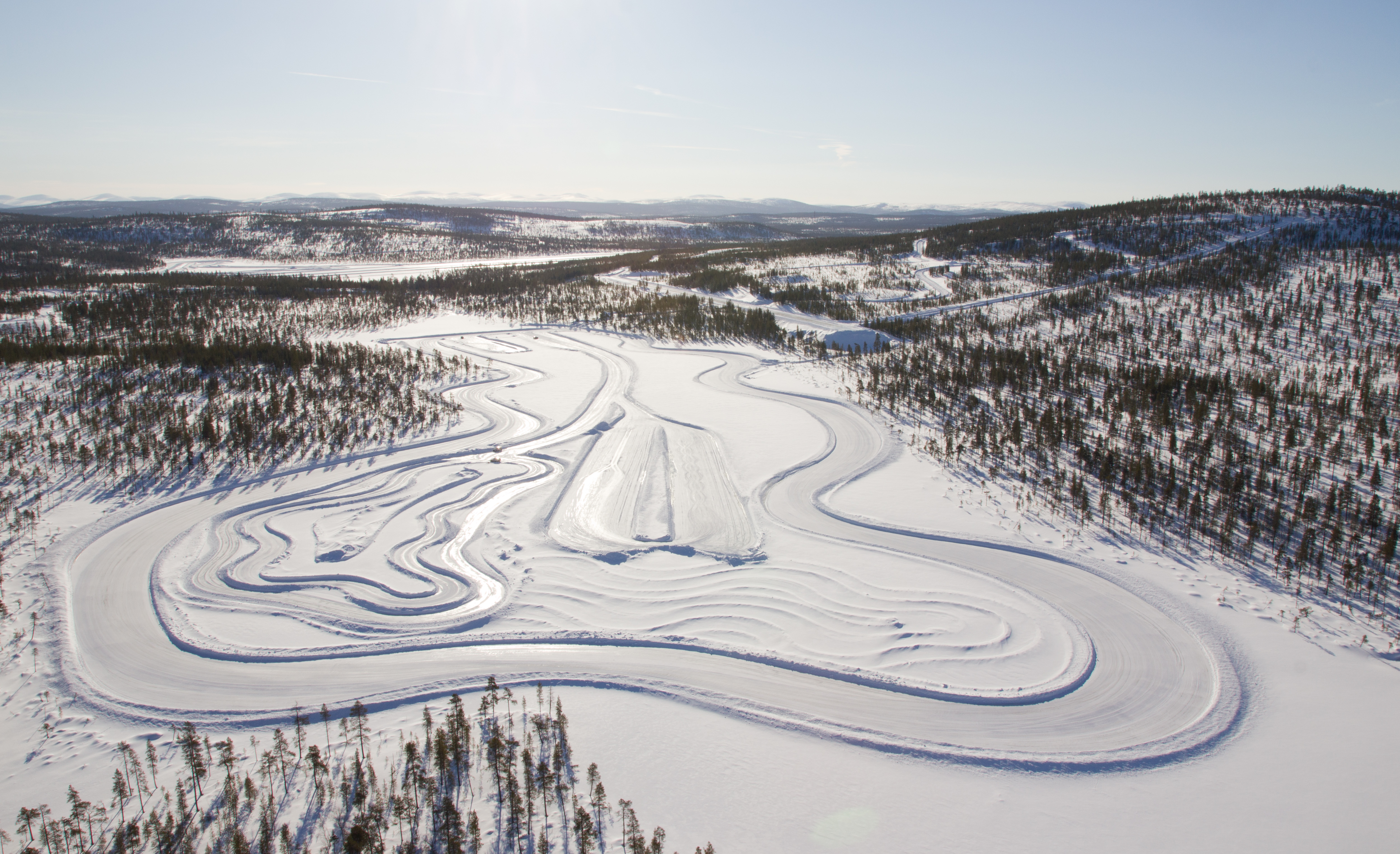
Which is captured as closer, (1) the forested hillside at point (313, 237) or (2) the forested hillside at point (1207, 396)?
(2) the forested hillside at point (1207, 396)

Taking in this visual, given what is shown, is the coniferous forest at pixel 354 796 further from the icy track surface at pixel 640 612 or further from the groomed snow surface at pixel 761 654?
the icy track surface at pixel 640 612

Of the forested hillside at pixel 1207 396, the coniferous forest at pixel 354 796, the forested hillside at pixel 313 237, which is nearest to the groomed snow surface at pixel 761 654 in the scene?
the coniferous forest at pixel 354 796

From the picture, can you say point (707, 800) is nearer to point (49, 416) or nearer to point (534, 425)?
point (534, 425)

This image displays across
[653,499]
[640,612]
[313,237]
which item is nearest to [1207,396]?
[653,499]

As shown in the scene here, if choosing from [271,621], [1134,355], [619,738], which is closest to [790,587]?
[619,738]

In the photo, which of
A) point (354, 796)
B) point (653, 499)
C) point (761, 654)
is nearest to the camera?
point (354, 796)

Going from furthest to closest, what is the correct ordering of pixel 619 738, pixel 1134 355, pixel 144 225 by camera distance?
pixel 144 225 → pixel 1134 355 → pixel 619 738

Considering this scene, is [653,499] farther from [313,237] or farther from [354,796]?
[313,237]
